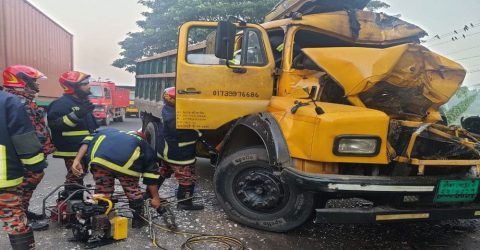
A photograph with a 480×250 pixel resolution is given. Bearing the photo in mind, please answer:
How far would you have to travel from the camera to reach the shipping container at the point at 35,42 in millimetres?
8672

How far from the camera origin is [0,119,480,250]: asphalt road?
346 cm

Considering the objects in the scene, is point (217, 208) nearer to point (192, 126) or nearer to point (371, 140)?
point (192, 126)

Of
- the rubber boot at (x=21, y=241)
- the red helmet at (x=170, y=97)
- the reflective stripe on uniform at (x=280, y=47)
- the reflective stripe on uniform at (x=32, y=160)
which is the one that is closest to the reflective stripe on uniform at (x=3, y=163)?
the reflective stripe on uniform at (x=32, y=160)

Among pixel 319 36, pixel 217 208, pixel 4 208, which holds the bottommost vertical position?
pixel 217 208

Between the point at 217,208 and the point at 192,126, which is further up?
the point at 192,126

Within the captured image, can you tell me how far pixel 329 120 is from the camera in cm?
295

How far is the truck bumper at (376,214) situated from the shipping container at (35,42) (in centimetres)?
812

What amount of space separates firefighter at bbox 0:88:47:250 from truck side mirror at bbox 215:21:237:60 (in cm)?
181

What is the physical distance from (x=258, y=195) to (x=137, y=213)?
1193 mm

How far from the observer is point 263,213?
3660 mm

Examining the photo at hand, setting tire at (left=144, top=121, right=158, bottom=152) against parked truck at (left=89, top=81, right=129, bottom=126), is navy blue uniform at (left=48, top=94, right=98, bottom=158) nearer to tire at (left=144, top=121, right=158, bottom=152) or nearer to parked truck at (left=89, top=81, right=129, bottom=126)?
tire at (left=144, top=121, right=158, bottom=152)

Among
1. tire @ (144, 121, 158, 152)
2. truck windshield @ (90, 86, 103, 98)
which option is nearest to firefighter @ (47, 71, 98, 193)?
tire @ (144, 121, 158, 152)

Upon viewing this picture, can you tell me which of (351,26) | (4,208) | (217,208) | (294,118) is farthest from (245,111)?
(4,208)

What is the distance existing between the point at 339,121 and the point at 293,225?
1.10m
